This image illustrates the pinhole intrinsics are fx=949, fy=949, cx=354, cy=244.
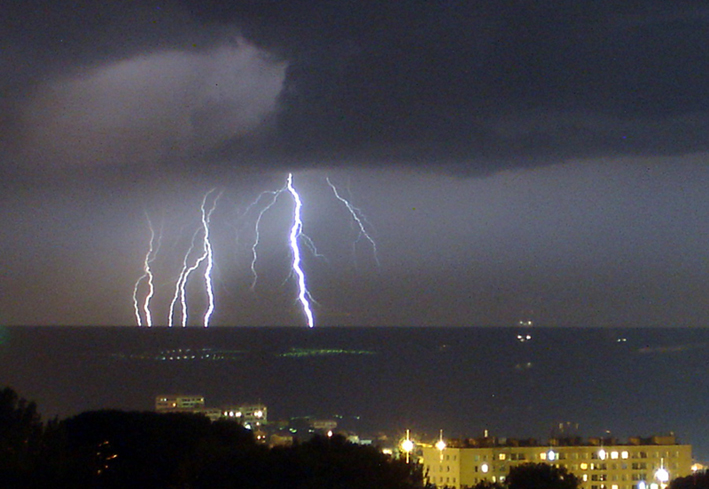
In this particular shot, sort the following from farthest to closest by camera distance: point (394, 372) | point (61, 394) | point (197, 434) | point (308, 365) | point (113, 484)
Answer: point (308, 365)
point (394, 372)
point (61, 394)
point (197, 434)
point (113, 484)

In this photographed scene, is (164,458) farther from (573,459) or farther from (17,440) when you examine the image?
(573,459)

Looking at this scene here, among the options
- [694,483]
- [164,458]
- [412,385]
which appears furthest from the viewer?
[412,385]

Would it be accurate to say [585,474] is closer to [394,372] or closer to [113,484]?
[113,484]

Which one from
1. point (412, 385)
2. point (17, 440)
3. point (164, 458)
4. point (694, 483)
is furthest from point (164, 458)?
point (412, 385)

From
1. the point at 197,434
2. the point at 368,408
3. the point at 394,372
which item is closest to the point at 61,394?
the point at 368,408

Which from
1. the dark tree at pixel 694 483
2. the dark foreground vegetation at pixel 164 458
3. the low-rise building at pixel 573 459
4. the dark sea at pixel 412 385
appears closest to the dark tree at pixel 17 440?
the dark foreground vegetation at pixel 164 458

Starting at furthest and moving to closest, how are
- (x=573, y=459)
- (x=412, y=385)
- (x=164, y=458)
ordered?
(x=412, y=385) < (x=573, y=459) < (x=164, y=458)
